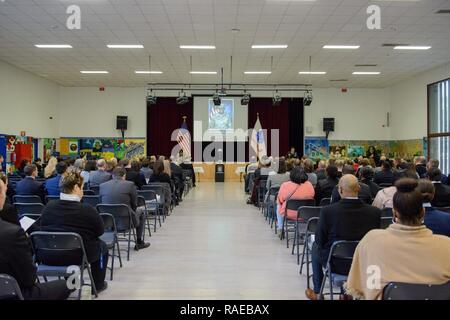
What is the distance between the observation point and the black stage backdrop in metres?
21.5

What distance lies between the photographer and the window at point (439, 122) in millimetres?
15414

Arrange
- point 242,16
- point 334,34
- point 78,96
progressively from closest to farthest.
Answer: point 242,16 → point 334,34 → point 78,96

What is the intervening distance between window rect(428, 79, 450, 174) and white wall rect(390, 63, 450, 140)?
0.26 meters

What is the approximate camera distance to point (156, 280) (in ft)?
17.0

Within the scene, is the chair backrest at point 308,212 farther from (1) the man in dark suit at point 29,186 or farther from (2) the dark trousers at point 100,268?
(1) the man in dark suit at point 29,186

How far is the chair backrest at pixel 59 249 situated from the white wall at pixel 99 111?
17.3 metres

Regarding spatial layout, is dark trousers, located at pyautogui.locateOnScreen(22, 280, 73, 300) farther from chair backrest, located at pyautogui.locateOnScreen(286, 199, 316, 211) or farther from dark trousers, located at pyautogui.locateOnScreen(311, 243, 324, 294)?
chair backrest, located at pyautogui.locateOnScreen(286, 199, 316, 211)

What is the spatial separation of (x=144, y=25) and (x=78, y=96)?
37.0 feet

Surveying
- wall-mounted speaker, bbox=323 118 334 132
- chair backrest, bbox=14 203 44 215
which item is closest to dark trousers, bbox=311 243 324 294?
chair backrest, bbox=14 203 44 215

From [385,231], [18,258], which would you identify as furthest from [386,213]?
[18,258]

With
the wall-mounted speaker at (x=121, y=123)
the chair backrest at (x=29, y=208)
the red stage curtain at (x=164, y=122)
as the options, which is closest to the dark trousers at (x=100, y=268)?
the chair backrest at (x=29, y=208)

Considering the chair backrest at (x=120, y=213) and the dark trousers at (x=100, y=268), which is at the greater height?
the chair backrest at (x=120, y=213)
